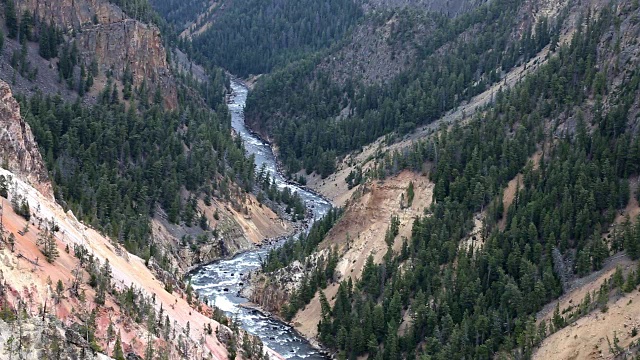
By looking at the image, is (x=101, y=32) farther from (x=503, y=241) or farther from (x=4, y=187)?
(x=4, y=187)

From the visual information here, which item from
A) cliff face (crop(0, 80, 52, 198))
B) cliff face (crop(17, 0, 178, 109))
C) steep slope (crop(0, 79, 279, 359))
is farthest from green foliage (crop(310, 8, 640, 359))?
cliff face (crop(17, 0, 178, 109))

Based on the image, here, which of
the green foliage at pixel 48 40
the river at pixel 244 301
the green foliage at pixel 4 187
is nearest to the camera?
the green foliage at pixel 4 187

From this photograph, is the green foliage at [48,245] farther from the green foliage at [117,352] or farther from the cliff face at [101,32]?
the cliff face at [101,32]

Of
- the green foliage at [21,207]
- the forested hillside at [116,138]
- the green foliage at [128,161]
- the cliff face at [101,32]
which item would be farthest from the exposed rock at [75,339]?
the cliff face at [101,32]

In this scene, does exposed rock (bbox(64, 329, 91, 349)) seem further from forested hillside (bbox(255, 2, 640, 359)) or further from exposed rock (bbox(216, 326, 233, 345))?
forested hillside (bbox(255, 2, 640, 359))

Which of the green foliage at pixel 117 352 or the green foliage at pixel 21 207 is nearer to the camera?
the green foliage at pixel 117 352

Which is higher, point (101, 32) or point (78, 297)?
point (101, 32)

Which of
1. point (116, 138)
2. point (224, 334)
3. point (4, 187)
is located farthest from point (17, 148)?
point (116, 138)
